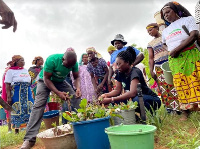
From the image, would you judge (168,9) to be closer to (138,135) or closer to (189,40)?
(189,40)

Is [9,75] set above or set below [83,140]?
above

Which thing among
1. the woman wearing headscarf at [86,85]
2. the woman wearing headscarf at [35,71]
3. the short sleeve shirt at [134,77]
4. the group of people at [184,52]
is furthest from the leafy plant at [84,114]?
the woman wearing headscarf at [35,71]

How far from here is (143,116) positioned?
9.27 ft

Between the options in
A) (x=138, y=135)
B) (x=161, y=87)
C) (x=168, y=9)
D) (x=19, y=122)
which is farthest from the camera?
(x=19, y=122)

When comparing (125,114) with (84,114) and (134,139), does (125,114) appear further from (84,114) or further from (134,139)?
(134,139)

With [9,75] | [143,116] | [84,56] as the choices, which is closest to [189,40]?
[143,116]

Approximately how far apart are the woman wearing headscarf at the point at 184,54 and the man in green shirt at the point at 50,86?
5.31 ft

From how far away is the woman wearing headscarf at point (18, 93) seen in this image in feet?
17.4

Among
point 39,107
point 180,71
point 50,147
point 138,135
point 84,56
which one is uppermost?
point 84,56

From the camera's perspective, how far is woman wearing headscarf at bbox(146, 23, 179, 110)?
429cm

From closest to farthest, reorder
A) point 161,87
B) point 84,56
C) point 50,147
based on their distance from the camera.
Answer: point 50,147 < point 161,87 < point 84,56

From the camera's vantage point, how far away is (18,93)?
5.40 metres

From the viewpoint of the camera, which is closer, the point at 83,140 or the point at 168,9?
the point at 83,140

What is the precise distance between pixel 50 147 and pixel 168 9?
2.72 m
